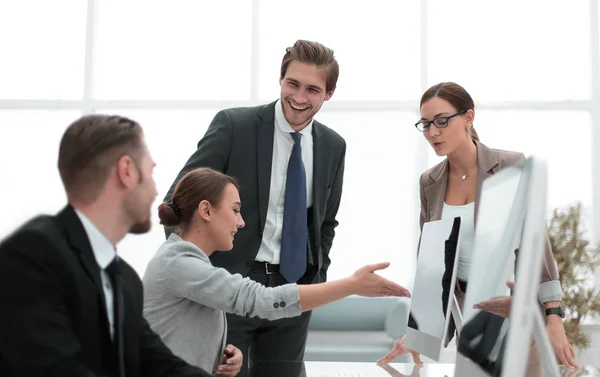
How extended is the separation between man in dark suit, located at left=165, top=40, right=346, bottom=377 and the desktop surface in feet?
0.74

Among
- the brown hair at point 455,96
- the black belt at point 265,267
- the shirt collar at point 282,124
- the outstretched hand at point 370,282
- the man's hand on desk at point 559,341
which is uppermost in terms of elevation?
the brown hair at point 455,96

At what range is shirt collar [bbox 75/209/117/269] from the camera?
110cm

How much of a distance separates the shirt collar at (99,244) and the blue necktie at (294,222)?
1240 millimetres

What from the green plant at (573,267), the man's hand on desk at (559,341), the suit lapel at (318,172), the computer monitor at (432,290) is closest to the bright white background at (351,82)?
the green plant at (573,267)

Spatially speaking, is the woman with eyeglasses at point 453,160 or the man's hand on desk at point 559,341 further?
the woman with eyeglasses at point 453,160

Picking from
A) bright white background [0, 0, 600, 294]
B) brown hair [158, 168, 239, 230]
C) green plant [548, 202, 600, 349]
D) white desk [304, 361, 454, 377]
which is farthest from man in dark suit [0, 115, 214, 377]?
bright white background [0, 0, 600, 294]

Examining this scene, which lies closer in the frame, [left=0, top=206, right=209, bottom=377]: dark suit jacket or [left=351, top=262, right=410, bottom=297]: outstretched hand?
[left=0, top=206, right=209, bottom=377]: dark suit jacket

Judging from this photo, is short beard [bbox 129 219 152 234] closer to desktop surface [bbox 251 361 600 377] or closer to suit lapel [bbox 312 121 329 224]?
desktop surface [bbox 251 361 600 377]

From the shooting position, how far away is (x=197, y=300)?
172 cm

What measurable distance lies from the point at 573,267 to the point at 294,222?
3285mm

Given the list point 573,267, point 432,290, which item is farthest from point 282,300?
point 573,267

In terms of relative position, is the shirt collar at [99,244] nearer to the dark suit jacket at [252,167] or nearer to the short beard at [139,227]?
the short beard at [139,227]

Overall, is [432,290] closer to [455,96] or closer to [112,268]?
[112,268]

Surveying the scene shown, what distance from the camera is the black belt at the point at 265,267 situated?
2.36 meters
